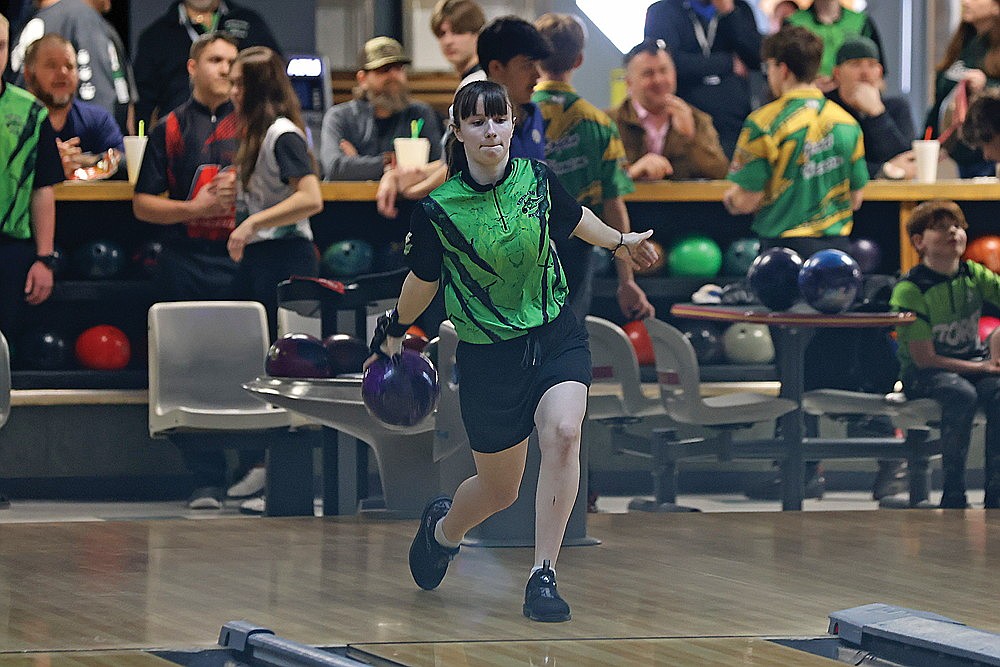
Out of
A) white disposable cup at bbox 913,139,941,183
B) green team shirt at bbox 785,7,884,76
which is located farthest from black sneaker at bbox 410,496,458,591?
green team shirt at bbox 785,7,884,76

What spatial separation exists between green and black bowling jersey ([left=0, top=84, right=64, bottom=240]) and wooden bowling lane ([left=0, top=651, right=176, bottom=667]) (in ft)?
11.8

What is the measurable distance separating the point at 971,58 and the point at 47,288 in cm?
441

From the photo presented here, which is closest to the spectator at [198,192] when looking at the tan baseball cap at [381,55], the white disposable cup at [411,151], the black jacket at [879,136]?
the white disposable cup at [411,151]

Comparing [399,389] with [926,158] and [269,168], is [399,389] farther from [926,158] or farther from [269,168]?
[926,158]

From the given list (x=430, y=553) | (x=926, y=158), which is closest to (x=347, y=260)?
(x=926, y=158)

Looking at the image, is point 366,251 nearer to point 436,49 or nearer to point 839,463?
point 839,463

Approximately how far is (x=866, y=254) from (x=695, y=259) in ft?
2.54

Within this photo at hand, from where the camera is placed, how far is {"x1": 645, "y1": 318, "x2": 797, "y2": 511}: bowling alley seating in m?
7.21

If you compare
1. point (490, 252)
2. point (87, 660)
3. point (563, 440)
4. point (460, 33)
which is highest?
point (460, 33)

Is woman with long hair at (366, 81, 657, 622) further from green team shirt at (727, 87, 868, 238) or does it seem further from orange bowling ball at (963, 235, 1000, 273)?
orange bowling ball at (963, 235, 1000, 273)

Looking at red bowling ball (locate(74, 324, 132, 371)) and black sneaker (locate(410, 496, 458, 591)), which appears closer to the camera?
black sneaker (locate(410, 496, 458, 591))

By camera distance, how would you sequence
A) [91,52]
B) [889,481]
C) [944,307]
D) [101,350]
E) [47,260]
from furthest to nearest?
[91,52] < [101,350] < [889,481] < [47,260] < [944,307]

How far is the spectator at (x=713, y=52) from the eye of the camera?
9242 mm

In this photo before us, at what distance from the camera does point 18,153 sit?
300 inches
